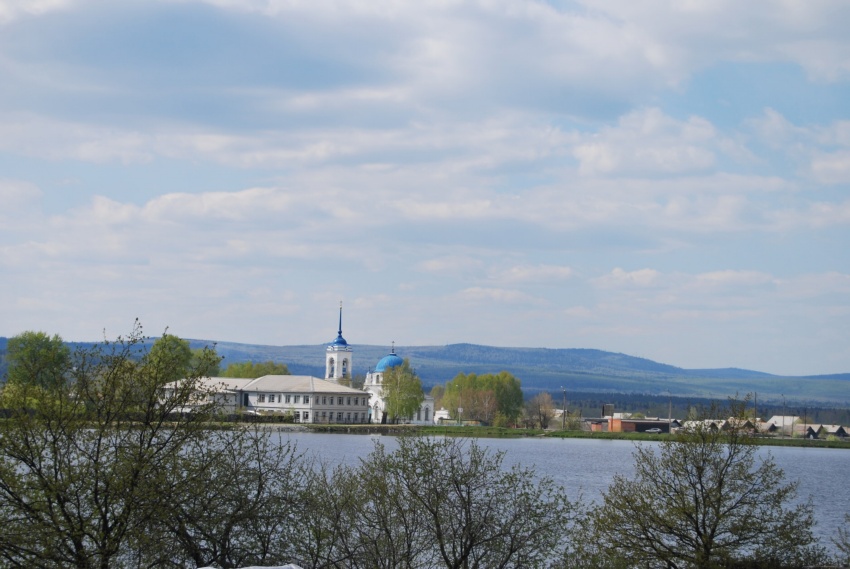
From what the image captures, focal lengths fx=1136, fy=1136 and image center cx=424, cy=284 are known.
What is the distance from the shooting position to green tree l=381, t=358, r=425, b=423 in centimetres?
15238

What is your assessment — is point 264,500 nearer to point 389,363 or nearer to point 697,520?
point 697,520

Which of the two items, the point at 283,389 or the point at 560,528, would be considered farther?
the point at 283,389


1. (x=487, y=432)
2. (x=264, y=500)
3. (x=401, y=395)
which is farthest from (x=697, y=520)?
(x=401, y=395)

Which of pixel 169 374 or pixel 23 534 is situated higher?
pixel 169 374

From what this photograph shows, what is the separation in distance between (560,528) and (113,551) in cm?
1245

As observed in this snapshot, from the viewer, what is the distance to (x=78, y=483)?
23641 mm

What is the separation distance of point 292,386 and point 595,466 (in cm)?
6633

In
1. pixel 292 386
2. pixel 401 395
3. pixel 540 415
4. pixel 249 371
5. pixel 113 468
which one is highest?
pixel 249 371

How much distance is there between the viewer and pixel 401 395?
501ft

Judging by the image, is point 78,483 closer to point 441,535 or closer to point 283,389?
point 441,535

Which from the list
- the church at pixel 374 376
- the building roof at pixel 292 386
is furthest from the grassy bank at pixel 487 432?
the church at pixel 374 376

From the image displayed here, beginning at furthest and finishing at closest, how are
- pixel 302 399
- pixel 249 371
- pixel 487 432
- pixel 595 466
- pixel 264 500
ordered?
pixel 249 371 < pixel 302 399 < pixel 487 432 < pixel 595 466 < pixel 264 500

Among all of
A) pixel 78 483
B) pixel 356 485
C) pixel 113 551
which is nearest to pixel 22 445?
pixel 78 483

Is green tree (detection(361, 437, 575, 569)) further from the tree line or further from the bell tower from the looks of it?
the bell tower
